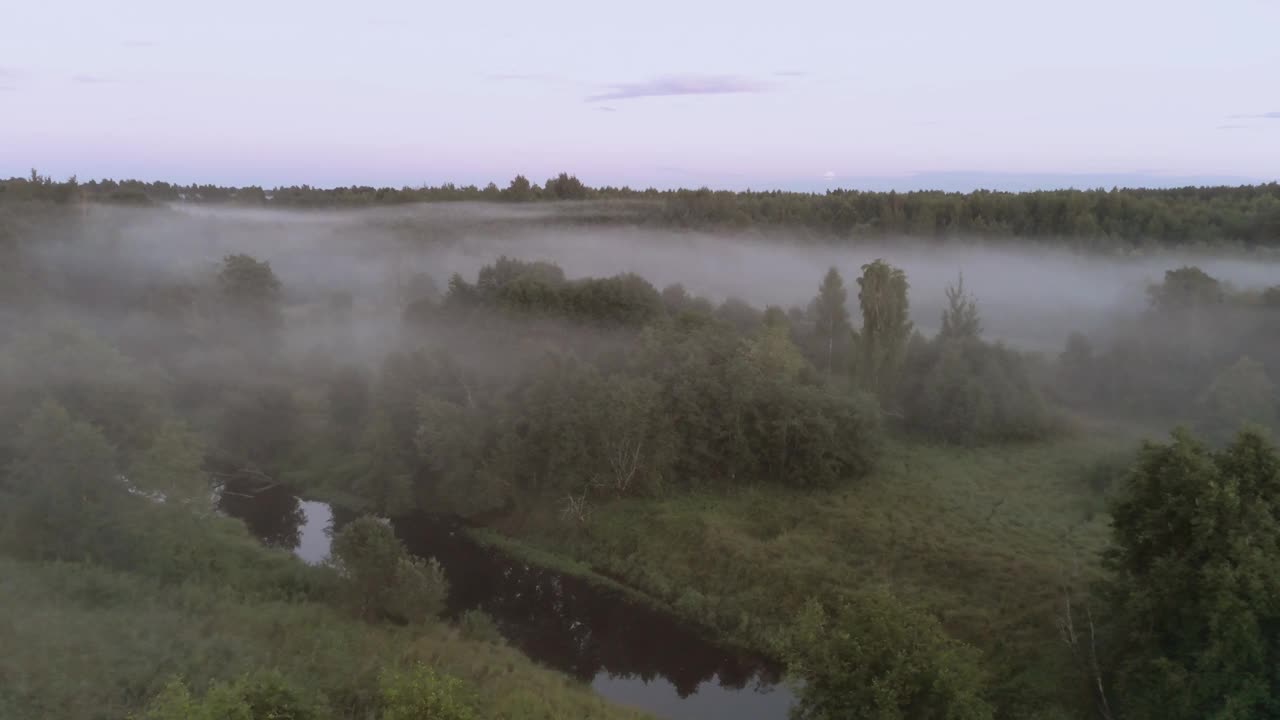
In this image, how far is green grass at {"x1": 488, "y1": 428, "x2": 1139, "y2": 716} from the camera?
21.5 m

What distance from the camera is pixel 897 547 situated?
25.7m

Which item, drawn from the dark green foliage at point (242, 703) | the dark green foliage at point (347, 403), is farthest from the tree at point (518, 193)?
the dark green foliage at point (242, 703)

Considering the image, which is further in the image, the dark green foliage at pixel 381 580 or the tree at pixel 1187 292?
the tree at pixel 1187 292

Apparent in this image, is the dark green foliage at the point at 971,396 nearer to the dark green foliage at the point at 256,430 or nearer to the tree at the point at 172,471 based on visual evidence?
the tree at the point at 172,471

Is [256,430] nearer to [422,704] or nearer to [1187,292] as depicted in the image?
[422,704]

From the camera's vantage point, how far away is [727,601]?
25.1m

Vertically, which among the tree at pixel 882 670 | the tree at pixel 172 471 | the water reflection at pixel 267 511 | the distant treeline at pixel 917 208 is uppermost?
the distant treeline at pixel 917 208

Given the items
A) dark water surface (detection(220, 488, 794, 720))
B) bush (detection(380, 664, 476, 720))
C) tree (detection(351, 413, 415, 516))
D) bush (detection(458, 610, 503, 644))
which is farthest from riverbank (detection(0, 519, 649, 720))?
tree (detection(351, 413, 415, 516))

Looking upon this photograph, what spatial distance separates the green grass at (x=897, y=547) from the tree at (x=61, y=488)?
45.4 ft

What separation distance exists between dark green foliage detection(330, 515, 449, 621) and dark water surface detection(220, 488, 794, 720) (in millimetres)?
3468

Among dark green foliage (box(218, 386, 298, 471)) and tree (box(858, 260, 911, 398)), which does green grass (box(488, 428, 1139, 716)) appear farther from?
dark green foliage (box(218, 386, 298, 471))

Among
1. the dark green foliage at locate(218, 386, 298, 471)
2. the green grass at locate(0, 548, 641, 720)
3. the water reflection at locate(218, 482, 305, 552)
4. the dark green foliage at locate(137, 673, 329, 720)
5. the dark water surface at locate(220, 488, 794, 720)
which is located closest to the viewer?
the dark green foliage at locate(137, 673, 329, 720)

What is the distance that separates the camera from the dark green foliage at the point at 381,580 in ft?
71.7

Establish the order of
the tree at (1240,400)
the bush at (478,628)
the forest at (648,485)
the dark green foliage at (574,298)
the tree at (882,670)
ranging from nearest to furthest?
1. the tree at (882,670)
2. the forest at (648,485)
3. the bush at (478,628)
4. the tree at (1240,400)
5. the dark green foliage at (574,298)
